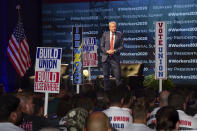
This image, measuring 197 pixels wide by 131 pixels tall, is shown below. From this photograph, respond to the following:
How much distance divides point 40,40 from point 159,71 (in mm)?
6523

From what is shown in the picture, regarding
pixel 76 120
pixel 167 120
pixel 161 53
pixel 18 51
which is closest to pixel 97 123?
pixel 167 120

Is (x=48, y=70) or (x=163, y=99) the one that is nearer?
(x=163, y=99)

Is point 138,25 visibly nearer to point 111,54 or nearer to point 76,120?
point 111,54

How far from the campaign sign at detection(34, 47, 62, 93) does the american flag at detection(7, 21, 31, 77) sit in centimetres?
438

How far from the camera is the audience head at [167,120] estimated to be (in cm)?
282

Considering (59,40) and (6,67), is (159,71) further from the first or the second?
(59,40)

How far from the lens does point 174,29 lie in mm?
11250

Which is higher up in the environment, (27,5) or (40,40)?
(27,5)

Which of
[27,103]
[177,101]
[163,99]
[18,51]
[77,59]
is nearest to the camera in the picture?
[177,101]

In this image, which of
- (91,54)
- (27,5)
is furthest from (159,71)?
(27,5)

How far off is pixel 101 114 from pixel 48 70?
9.90 ft

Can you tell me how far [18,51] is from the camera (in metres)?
10.1

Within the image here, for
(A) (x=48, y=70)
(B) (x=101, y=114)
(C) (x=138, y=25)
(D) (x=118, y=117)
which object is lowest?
(D) (x=118, y=117)

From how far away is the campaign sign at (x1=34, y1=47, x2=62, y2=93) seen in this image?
5.76m
